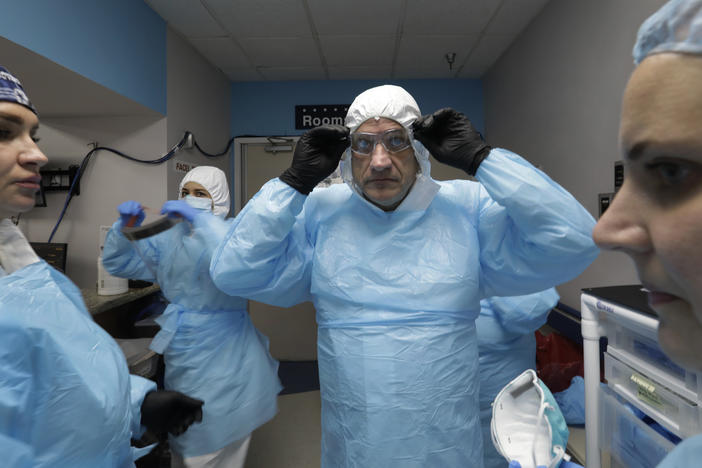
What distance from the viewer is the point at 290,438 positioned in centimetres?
235

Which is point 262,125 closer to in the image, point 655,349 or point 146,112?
point 146,112

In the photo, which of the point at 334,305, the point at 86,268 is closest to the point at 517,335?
the point at 334,305

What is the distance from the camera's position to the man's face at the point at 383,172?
1.03 meters

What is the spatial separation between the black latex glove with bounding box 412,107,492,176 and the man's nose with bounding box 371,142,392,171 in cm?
10

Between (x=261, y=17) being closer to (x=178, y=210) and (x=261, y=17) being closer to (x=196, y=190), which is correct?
(x=196, y=190)

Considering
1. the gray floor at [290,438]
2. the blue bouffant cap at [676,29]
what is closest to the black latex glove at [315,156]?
the blue bouffant cap at [676,29]

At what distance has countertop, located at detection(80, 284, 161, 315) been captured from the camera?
174cm

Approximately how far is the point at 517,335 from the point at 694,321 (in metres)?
1.24

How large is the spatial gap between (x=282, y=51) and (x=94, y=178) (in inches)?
63.3

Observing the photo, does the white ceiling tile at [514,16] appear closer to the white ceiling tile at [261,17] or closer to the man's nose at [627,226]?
the white ceiling tile at [261,17]

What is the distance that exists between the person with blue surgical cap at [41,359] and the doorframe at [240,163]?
2.98 metres

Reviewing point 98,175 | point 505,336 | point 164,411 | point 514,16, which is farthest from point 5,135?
point 514,16

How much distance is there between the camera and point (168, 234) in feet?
5.24

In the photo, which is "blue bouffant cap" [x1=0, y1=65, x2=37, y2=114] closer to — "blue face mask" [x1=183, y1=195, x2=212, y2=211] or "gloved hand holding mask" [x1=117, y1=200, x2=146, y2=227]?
"gloved hand holding mask" [x1=117, y1=200, x2=146, y2=227]
